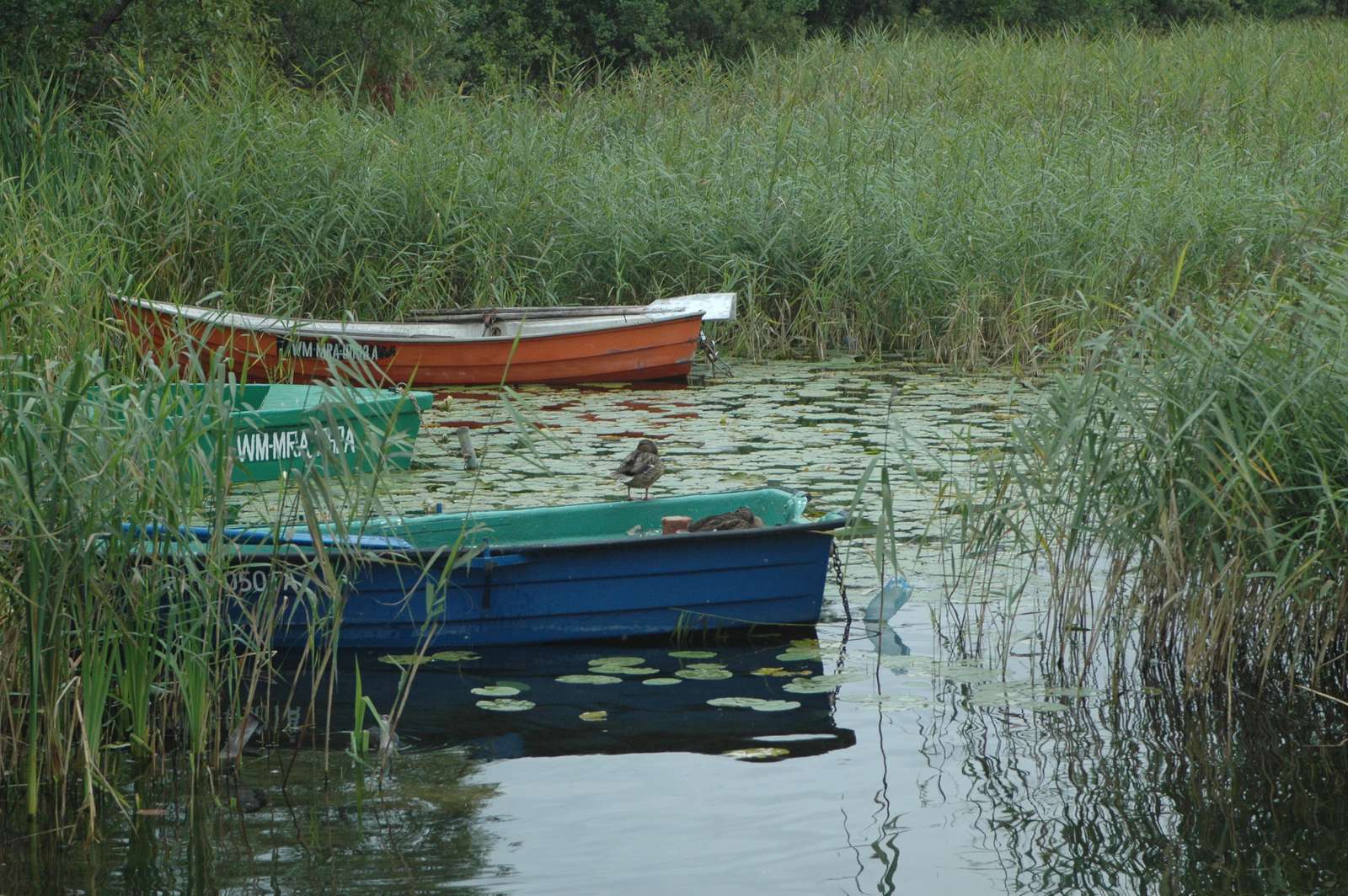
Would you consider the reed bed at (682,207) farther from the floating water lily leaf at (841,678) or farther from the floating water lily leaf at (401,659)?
the floating water lily leaf at (841,678)

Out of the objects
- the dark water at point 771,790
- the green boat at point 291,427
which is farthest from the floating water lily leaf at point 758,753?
the green boat at point 291,427

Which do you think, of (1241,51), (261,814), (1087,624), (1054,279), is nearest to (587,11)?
(1241,51)

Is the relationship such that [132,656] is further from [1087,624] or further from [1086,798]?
[1087,624]

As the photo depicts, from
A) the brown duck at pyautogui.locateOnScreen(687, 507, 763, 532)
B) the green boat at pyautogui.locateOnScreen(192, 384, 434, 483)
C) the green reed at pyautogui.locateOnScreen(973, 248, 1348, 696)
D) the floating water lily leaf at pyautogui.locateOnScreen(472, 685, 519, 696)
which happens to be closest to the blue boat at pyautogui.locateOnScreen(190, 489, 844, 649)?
the brown duck at pyautogui.locateOnScreen(687, 507, 763, 532)

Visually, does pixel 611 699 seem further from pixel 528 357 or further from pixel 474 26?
pixel 474 26

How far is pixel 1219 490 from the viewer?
14.7ft

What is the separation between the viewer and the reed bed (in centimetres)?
1043

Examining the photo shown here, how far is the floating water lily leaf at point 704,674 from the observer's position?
5.03 m

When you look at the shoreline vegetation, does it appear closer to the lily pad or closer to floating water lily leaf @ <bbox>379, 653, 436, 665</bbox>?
floating water lily leaf @ <bbox>379, 653, 436, 665</bbox>

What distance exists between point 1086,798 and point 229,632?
237 centimetres

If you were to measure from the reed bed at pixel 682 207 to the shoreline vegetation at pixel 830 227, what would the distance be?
3cm

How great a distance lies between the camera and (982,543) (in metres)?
4.93

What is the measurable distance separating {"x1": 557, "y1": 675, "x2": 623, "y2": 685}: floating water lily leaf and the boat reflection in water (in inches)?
0.5

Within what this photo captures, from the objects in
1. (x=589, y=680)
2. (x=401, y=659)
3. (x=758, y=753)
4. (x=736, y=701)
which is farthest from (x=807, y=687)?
(x=401, y=659)
